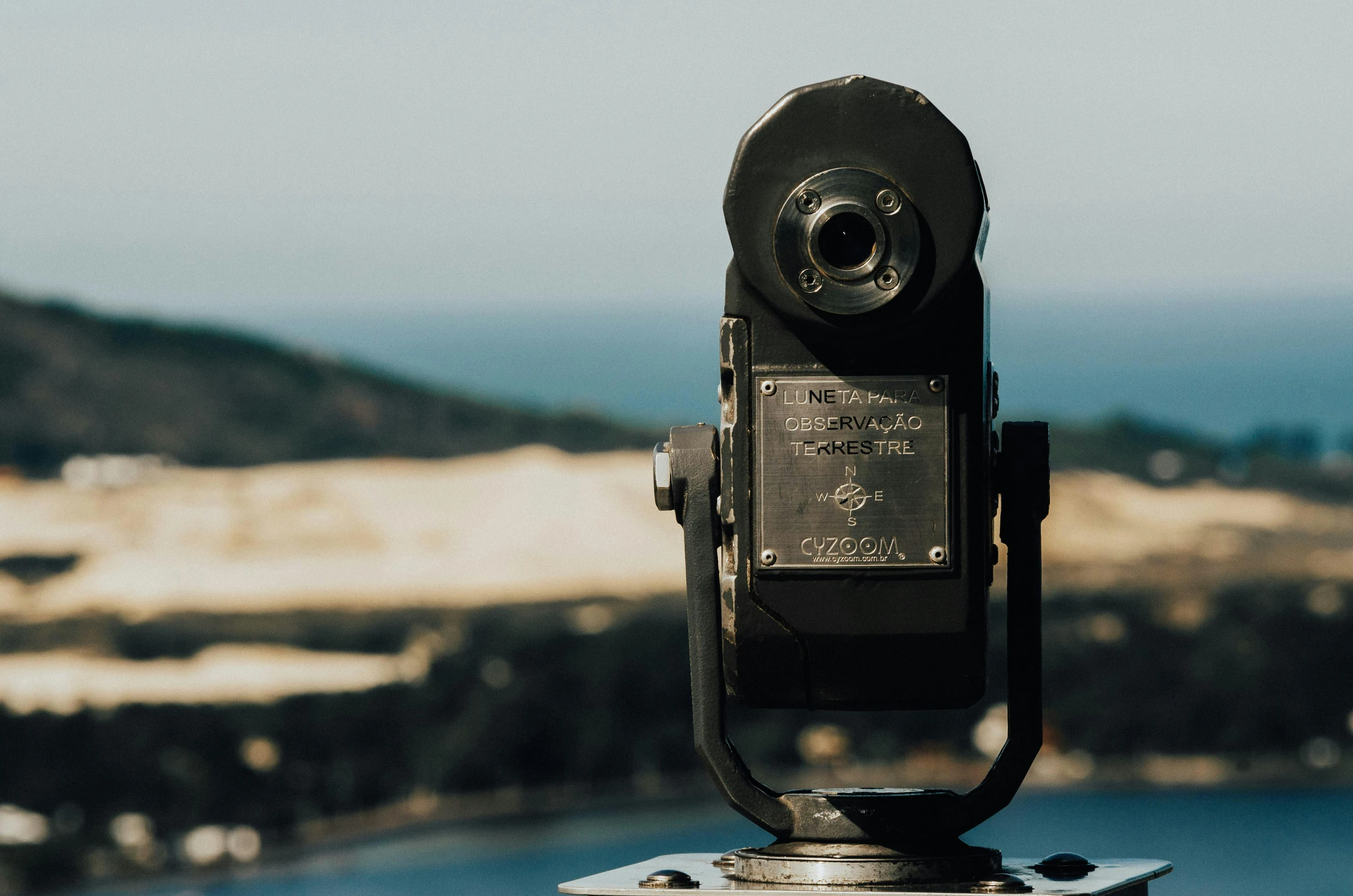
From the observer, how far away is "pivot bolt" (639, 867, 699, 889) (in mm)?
3611

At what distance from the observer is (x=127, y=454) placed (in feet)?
47.0

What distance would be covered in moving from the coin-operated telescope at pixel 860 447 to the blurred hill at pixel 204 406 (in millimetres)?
10450

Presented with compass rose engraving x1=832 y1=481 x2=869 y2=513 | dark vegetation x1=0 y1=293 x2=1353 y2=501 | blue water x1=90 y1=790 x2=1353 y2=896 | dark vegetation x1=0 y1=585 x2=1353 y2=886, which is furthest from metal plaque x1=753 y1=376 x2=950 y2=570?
dark vegetation x1=0 y1=293 x2=1353 y2=501

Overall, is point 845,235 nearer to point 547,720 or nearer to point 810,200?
point 810,200

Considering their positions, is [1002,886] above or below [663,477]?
below

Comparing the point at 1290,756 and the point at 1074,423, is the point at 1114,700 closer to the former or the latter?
Result: the point at 1290,756

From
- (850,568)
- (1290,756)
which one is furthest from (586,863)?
(850,568)

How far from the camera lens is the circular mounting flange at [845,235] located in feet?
11.5

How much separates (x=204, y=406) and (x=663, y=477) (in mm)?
11651

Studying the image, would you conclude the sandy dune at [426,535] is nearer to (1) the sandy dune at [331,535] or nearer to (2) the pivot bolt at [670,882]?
(1) the sandy dune at [331,535]

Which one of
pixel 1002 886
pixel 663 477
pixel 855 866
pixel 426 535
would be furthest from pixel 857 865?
pixel 426 535

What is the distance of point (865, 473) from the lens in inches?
140

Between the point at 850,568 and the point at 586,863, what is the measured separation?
23.2 ft

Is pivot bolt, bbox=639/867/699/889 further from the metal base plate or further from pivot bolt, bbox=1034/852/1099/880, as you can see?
pivot bolt, bbox=1034/852/1099/880
